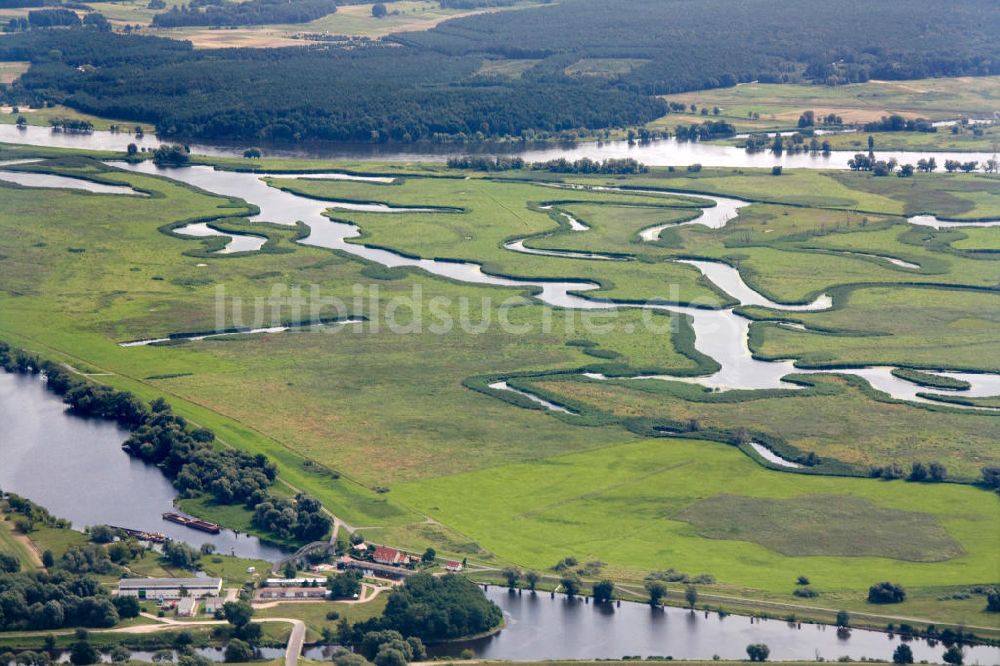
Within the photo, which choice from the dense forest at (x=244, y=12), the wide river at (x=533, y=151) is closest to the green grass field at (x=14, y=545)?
the wide river at (x=533, y=151)

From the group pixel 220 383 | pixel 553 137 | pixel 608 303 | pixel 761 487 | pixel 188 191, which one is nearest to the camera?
pixel 761 487

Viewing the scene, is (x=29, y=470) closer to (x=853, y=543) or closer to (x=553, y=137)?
(x=853, y=543)

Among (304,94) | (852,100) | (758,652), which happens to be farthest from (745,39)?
(758,652)

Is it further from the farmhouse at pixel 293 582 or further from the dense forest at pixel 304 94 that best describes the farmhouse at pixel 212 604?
the dense forest at pixel 304 94

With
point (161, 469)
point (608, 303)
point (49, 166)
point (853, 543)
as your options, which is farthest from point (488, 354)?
point (49, 166)

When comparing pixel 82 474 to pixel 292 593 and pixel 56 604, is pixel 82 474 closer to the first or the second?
pixel 56 604
